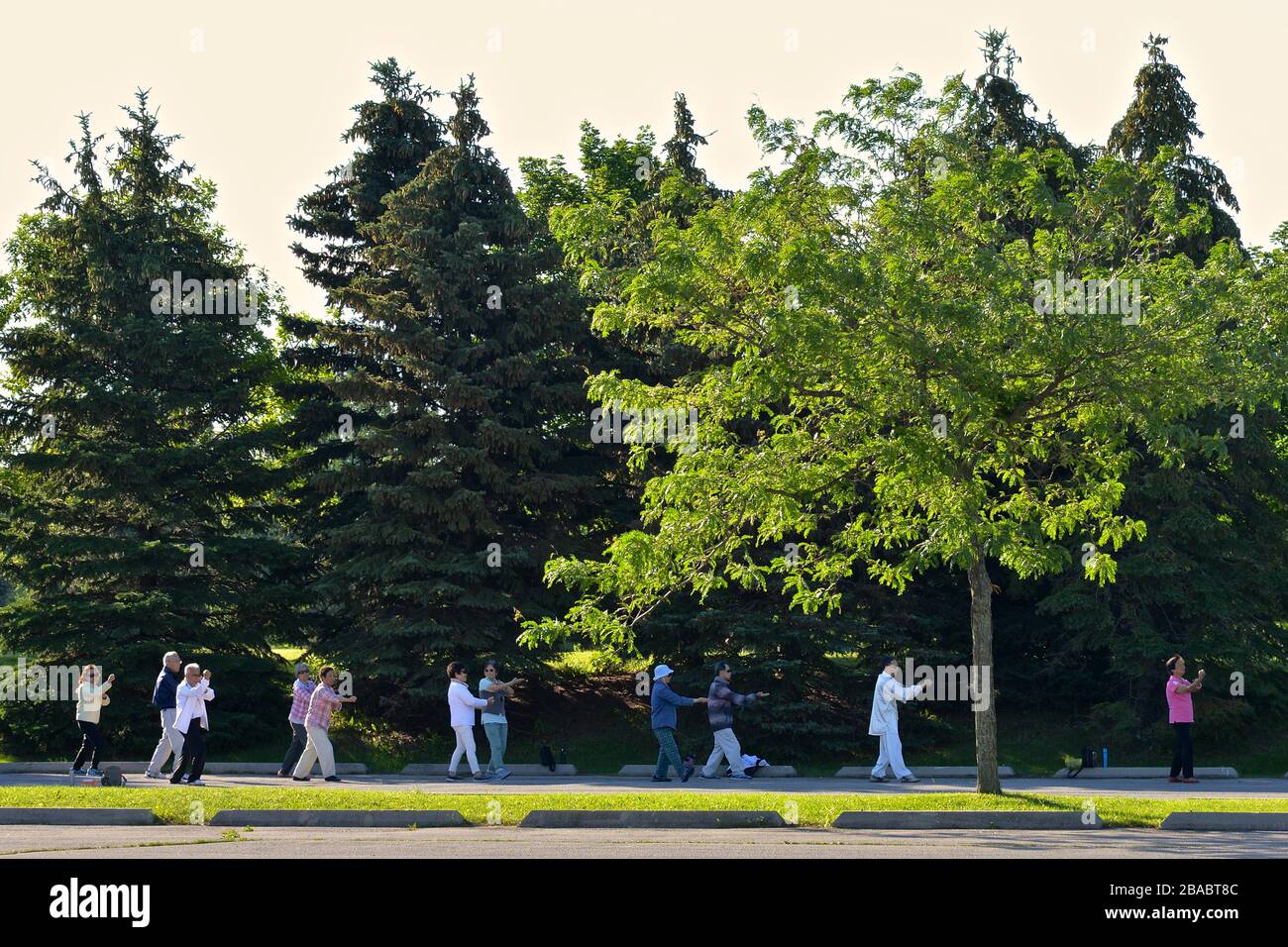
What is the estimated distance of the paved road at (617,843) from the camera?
12.1 metres

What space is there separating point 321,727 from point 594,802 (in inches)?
237

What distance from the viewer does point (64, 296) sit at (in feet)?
95.5

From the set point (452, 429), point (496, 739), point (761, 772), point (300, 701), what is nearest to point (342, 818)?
point (300, 701)

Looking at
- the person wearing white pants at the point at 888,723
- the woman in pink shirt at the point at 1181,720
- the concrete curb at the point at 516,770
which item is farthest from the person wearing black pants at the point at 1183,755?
the concrete curb at the point at 516,770

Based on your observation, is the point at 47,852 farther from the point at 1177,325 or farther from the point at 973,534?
the point at 1177,325

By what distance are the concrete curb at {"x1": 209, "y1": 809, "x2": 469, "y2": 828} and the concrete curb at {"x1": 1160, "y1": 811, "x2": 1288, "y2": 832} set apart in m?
7.53

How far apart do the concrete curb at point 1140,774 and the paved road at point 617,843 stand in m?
8.33

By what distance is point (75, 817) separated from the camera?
588 inches

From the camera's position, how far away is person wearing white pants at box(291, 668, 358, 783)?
66.5ft

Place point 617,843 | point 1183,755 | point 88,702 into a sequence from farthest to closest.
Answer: point 1183,755, point 88,702, point 617,843

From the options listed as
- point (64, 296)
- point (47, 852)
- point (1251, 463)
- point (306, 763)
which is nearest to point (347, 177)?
point (64, 296)

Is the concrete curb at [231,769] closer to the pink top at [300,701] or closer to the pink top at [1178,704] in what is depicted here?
the pink top at [300,701]

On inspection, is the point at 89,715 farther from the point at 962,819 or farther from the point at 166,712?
the point at 962,819
